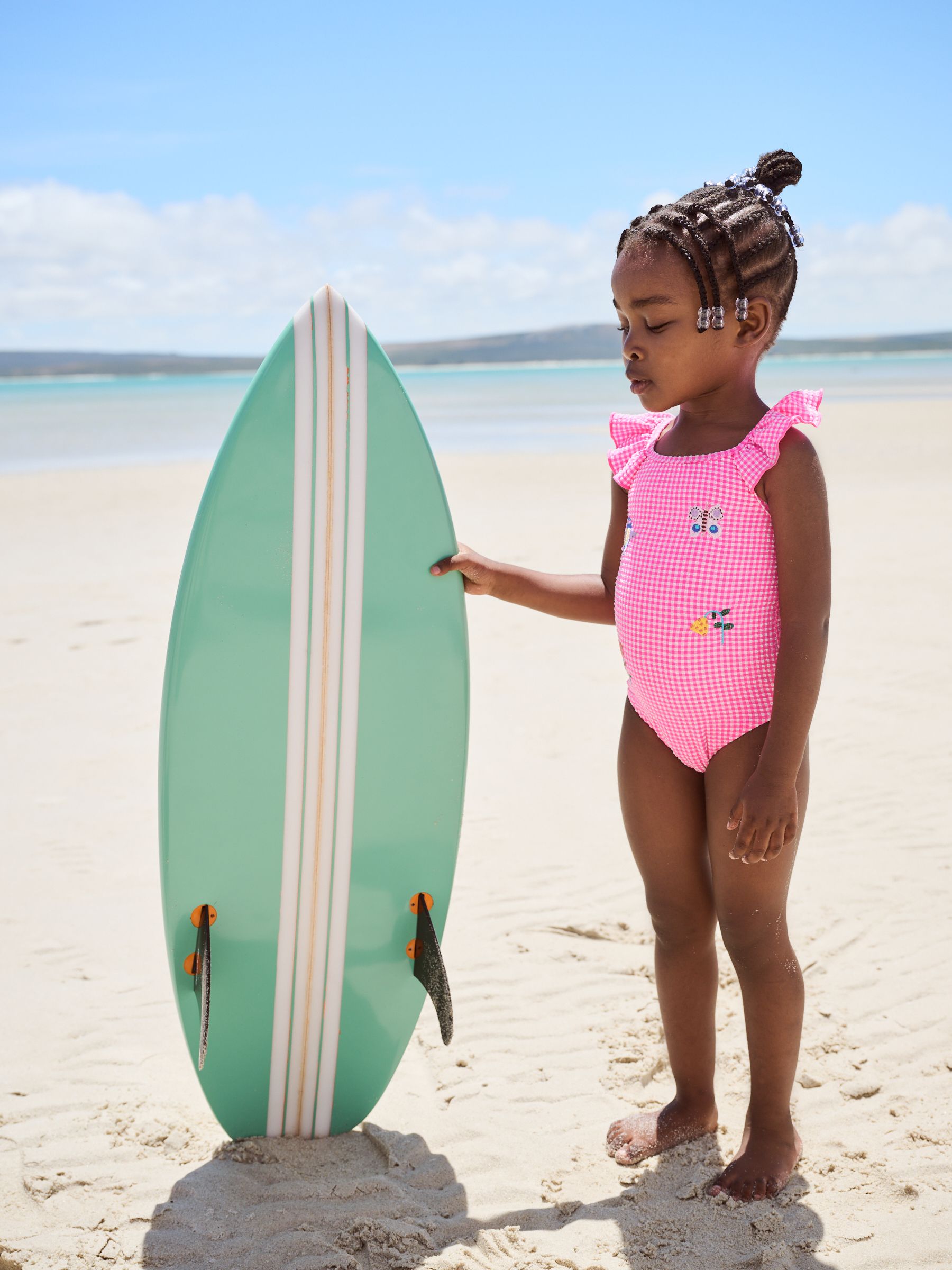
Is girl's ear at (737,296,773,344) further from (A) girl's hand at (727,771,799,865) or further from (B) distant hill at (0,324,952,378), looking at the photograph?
(B) distant hill at (0,324,952,378)

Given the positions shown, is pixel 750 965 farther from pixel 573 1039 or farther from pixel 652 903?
pixel 573 1039

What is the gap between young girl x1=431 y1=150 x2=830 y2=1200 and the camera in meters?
1.79

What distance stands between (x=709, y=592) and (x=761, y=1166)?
1.05 metres

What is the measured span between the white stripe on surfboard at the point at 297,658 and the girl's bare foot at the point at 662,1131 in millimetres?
701

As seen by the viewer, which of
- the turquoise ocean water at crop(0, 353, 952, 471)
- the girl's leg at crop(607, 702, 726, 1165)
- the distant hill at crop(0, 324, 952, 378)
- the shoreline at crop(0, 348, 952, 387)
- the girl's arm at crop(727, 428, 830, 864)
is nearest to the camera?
the girl's arm at crop(727, 428, 830, 864)

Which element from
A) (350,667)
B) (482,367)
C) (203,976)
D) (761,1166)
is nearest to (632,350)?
(350,667)

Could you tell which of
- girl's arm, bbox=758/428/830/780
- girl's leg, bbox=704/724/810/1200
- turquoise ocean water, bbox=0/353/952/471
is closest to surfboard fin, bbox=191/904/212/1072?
girl's leg, bbox=704/724/810/1200

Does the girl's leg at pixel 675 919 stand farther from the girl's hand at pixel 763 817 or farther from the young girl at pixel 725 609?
the girl's hand at pixel 763 817

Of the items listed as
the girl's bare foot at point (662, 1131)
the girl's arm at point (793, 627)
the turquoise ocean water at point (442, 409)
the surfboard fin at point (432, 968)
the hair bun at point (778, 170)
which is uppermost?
the turquoise ocean water at point (442, 409)

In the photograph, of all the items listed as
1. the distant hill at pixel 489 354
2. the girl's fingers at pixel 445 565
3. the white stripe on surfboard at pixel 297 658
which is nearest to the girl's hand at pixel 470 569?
the girl's fingers at pixel 445 565

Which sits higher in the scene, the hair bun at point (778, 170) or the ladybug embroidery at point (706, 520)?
the hair bun at point (778, 170)

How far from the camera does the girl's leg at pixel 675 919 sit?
6.53ft

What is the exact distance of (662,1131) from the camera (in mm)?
2162

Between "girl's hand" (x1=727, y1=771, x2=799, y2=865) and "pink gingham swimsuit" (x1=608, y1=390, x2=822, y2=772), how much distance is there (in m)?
0.13
